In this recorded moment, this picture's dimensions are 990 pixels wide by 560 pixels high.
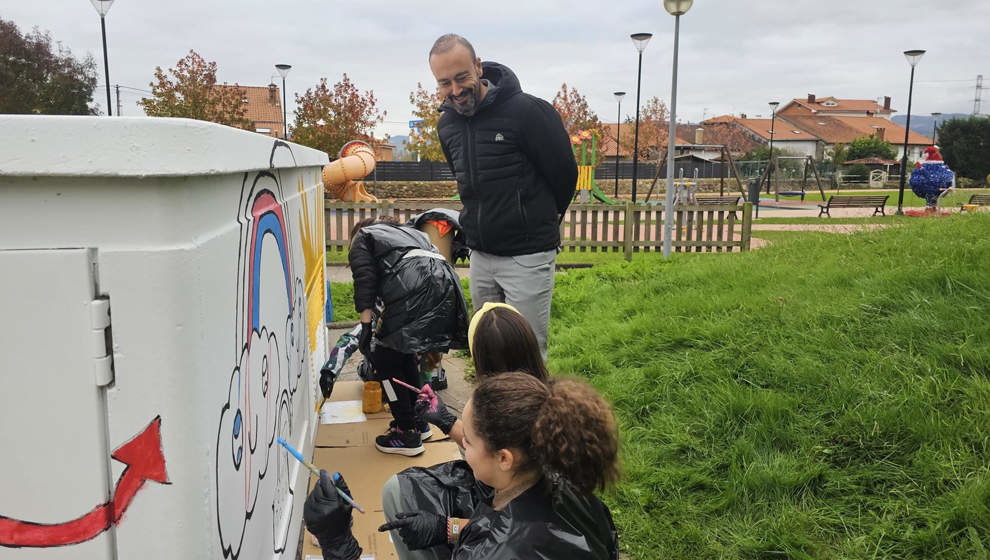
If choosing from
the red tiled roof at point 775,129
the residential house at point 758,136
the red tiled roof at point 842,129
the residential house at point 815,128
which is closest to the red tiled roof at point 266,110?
the residential house at point 758,136

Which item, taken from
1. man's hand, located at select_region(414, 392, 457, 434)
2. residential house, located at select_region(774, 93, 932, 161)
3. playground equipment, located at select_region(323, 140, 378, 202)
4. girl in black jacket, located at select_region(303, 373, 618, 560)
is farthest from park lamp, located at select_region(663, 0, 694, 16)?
residential house, located at select_region(774, 93, 932, 161)

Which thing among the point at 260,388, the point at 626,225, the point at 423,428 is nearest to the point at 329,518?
the point at 260,388

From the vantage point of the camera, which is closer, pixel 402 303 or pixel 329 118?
pixel 402 303

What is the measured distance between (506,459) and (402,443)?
2067mm

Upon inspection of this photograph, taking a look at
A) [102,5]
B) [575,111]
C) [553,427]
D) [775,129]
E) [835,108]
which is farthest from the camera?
[835,108]

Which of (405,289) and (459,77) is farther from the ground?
(459,77)

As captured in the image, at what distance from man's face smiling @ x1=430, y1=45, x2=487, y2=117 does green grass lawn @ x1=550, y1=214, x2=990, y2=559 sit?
6.00ft

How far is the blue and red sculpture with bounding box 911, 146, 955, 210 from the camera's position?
15.0 meters

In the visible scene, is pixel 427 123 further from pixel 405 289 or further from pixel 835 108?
pixel 835 108

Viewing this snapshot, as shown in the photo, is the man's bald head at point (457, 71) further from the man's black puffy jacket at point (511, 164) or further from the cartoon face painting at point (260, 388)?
the cartoon face painting at point (260, 388)

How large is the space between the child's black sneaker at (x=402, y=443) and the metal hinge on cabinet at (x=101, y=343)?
102 inches

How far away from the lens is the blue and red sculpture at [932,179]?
15.0 meters

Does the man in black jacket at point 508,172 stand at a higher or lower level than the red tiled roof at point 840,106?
lower

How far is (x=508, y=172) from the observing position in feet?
10.6
